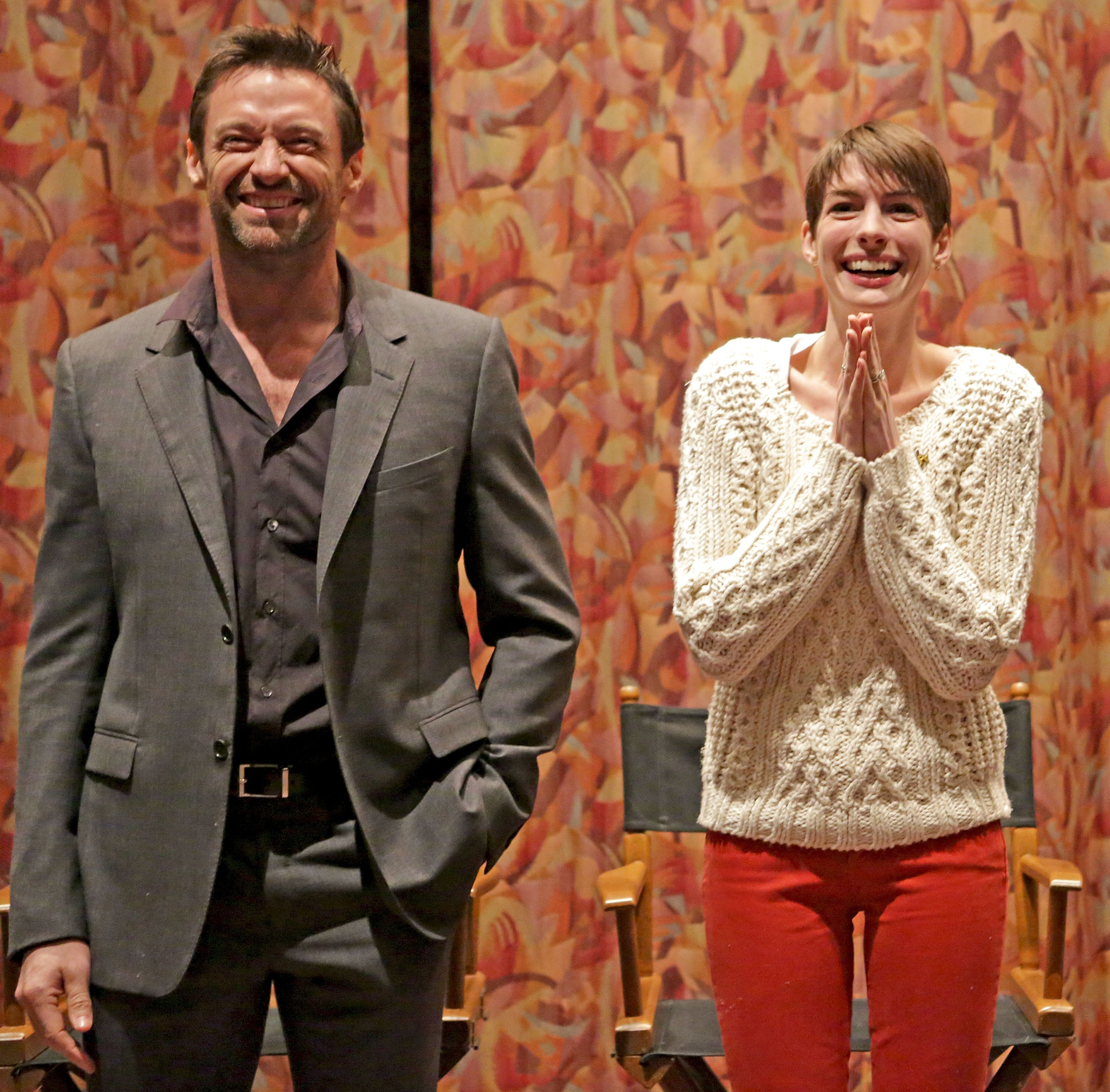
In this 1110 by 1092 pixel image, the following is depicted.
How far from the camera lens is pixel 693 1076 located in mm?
2240

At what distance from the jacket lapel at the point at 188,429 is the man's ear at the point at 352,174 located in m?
0.25

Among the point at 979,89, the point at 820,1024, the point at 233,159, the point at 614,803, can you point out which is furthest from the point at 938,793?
the point at 979,89

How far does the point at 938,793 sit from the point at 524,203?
1734 mm

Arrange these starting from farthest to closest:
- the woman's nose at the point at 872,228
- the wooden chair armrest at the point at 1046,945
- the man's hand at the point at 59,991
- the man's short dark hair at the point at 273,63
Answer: the wooden chair armrest at the point at 1046,945 < the woman's nose at the point at 872,228 < the man's short dark hair at the point at 273,63 < the man's hand at the point at 59,991

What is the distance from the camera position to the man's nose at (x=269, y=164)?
1.54 metres

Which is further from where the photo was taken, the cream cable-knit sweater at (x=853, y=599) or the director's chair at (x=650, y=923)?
the director's chair at (x=650, y=923)

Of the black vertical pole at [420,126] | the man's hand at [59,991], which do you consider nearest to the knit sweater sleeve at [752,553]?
the man's hand at [59,991]

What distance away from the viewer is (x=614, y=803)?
2.99 m

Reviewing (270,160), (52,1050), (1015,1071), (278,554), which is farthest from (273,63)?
(1015,1071)

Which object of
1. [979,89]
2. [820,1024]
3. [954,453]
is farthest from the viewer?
[979,89]

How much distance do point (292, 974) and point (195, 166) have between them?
93cm

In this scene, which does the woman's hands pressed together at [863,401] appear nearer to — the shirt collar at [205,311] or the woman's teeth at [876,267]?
the woman's teeth at [876,267]

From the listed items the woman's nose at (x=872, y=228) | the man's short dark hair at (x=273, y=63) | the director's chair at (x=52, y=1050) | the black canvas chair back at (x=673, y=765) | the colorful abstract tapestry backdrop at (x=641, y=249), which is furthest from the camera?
the colorful abstract tapestry backdrop at (x=641, y=249)

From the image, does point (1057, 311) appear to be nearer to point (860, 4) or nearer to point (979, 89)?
point (979, 89)
